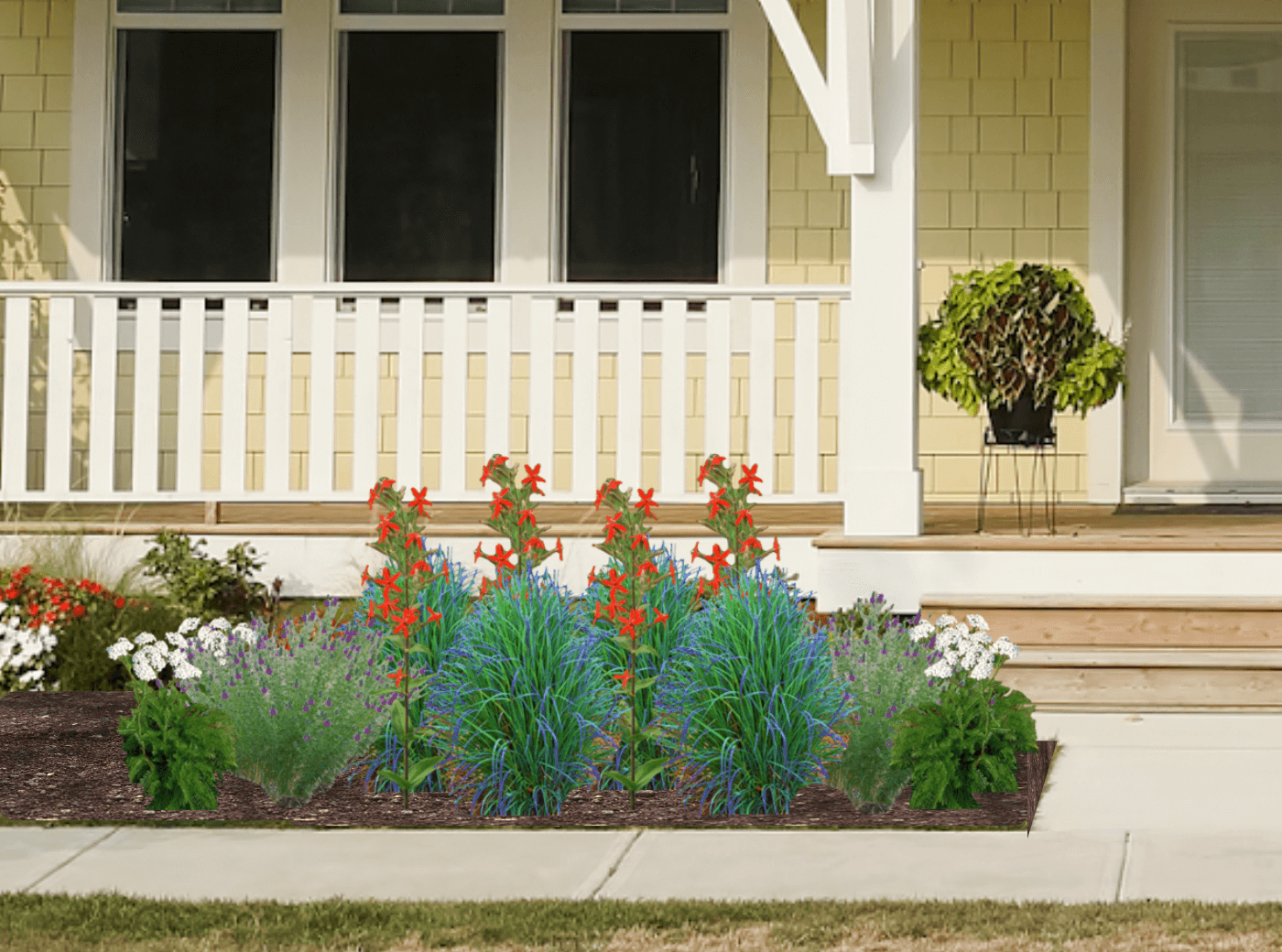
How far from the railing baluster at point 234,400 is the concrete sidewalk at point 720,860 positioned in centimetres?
291

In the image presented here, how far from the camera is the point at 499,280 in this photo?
27.6 feet

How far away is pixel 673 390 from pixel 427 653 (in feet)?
7.99

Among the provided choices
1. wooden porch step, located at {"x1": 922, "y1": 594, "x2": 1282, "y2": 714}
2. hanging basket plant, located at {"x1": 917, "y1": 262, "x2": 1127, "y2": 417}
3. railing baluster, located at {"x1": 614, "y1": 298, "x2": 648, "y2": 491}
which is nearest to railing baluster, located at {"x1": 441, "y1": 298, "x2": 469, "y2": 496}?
railing baluster, located at {"x1": 614, "y1": 298, "x2": 648, "y2": 491}

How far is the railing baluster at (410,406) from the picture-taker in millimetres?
6754

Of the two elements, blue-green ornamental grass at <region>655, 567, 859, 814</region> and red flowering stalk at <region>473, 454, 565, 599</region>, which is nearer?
blue-green ornamental grass at <region>655, 567, 859, 814</region>

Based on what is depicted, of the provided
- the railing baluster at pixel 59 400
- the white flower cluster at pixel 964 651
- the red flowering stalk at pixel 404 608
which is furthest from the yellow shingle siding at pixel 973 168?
the red flowering stalk at pixel 404 608

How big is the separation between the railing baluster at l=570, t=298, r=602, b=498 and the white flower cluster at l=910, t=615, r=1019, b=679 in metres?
2.26

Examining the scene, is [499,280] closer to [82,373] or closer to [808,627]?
[82,373]

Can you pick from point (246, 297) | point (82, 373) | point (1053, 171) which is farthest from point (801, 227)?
point (82, 373)

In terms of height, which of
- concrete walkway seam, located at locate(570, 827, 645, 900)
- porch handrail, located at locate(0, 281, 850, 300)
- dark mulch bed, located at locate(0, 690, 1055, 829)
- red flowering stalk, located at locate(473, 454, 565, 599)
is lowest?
concrete walkway seam, located at locate(570, 827, 645, 900)

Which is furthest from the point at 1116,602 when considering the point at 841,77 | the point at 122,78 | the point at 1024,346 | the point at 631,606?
the point at 122,78

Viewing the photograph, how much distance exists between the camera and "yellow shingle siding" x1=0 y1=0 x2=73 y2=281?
845cm

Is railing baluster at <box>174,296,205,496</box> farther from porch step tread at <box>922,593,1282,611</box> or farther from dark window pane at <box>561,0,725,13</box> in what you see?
porch step tread at <box>922,593,1282,611</box>

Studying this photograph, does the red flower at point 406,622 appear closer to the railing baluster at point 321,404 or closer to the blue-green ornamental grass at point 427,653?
the blue-green ornamental grass at point 427,653
